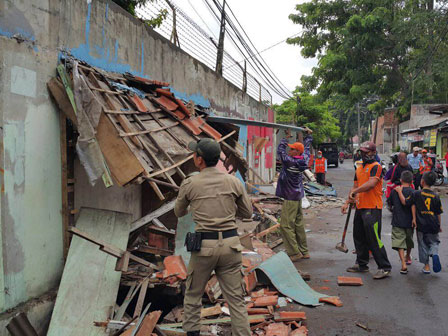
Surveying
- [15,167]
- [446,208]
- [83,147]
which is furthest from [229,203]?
[446,208]

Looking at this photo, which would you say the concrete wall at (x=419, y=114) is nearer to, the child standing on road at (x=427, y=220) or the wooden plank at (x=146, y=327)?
the child standing on road at (x=427, y=220)

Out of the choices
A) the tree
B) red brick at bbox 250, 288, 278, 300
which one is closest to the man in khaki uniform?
red brick at bbox 250, 288, 278, 300

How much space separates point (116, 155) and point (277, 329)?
8.25ft

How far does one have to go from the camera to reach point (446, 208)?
12.6m

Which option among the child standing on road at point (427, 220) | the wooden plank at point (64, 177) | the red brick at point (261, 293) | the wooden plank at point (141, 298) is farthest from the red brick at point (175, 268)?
the child standing on road at point (427, 220)

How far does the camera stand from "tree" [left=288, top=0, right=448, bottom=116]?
26312mm

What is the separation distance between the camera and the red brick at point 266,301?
4750mm

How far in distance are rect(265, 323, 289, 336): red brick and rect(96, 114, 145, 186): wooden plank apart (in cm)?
214

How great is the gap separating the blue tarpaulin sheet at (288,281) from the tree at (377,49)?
24.4m

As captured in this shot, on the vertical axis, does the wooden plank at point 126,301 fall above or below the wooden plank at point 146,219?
below

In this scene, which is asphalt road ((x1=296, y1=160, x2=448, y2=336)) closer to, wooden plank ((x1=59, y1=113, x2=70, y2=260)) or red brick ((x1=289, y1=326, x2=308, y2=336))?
red brick ((x1=289, y1=326, x2=308, y2=336))

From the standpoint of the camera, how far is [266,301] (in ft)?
15.7

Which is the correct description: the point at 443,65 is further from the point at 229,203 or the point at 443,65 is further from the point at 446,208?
the point at 229,203

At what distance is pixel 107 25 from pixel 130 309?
12.3 ft
